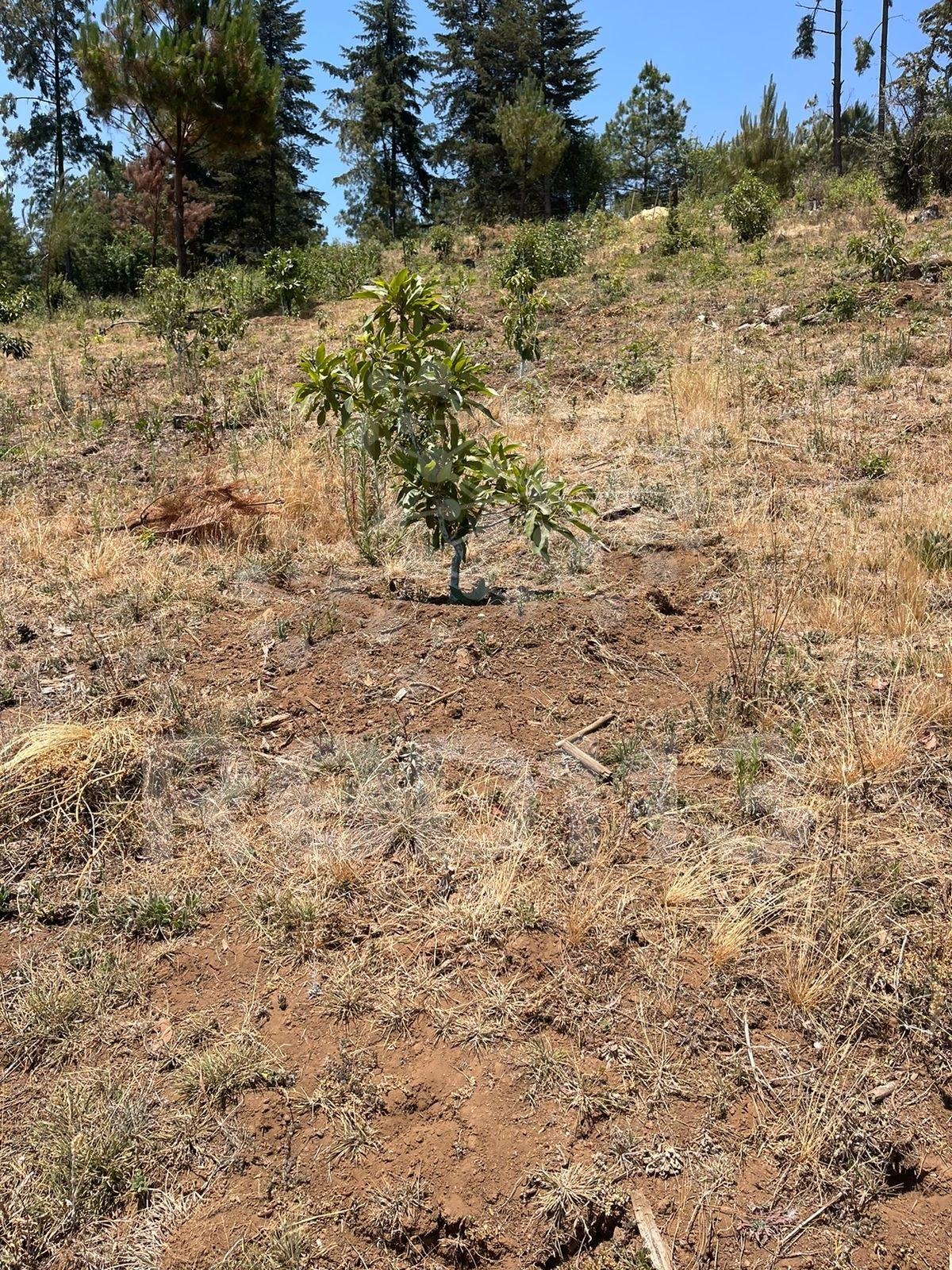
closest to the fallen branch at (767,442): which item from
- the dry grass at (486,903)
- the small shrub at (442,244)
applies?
the dry grass at (486,903)

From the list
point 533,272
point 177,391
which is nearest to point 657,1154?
point 177,391

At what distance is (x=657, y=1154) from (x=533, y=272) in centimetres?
1075

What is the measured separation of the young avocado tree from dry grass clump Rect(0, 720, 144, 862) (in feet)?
4.95

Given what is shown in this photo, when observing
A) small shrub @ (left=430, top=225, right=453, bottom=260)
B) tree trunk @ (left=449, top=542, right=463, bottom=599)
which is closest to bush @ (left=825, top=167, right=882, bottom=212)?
small shrub @ (left=430, top=225, right=453, bottom=260)

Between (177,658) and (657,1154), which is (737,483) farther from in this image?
(657,1154)

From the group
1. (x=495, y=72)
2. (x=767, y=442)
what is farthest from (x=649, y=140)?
(x=767, y=442)

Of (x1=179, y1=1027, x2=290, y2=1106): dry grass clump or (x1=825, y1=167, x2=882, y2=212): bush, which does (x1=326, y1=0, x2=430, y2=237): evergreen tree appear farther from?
(x1=179, y1=1027, x2=290, y2=1106): dry grass clump

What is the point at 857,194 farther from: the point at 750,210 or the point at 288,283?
the point at 288,283

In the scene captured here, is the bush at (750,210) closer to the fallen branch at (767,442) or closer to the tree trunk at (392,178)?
the fallen branch at (767,442)

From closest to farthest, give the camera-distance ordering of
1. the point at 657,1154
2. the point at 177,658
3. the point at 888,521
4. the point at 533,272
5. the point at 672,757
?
the point at 657,1154
the point at 672,757
the point at 177,658
the point at 888,521
the point at 533,272

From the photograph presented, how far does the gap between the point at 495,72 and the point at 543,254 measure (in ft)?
66.4

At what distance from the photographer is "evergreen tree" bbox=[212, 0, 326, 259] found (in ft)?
78.4

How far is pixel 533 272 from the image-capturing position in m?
10.9

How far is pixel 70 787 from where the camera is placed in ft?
8.94
